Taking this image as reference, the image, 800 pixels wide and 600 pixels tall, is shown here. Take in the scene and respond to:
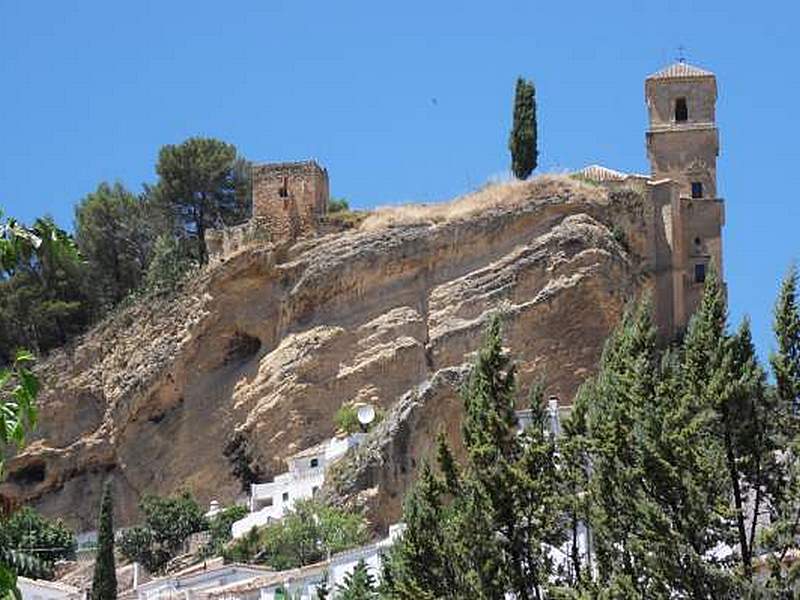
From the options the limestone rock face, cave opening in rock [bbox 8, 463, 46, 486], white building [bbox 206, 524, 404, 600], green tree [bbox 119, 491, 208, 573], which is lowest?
white building [bbox 206, 524, 404, 600]

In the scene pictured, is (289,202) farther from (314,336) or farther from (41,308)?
(41,308)

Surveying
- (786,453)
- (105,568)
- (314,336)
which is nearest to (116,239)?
(314,336)

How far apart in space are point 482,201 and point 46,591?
57.1 ft

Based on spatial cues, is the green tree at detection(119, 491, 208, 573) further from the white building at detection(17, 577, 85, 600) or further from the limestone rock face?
the white building at detection(17, 577, 85, 600)

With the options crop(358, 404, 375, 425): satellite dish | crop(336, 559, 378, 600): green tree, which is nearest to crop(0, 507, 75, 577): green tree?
crop(358, 404, 375, 425): satellite dish

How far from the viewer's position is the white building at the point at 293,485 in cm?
4697

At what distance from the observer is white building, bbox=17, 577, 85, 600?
4341 centimetres

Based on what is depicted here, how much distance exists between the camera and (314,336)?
5247cm

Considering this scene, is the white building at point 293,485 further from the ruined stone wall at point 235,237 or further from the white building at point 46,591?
the ruined stone wall at point 235,237

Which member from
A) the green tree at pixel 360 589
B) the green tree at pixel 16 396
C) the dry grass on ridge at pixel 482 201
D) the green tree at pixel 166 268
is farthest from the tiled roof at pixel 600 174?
the green tree at pixel 16 396

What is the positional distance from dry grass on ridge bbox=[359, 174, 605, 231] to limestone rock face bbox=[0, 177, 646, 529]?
0.07 metres

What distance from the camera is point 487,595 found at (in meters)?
23.1

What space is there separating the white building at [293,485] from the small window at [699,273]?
1103cm

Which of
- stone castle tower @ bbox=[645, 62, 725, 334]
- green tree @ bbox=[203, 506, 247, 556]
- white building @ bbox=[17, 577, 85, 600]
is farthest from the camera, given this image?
stone castle tower @ bbox=[645, 62, 725, 334]
